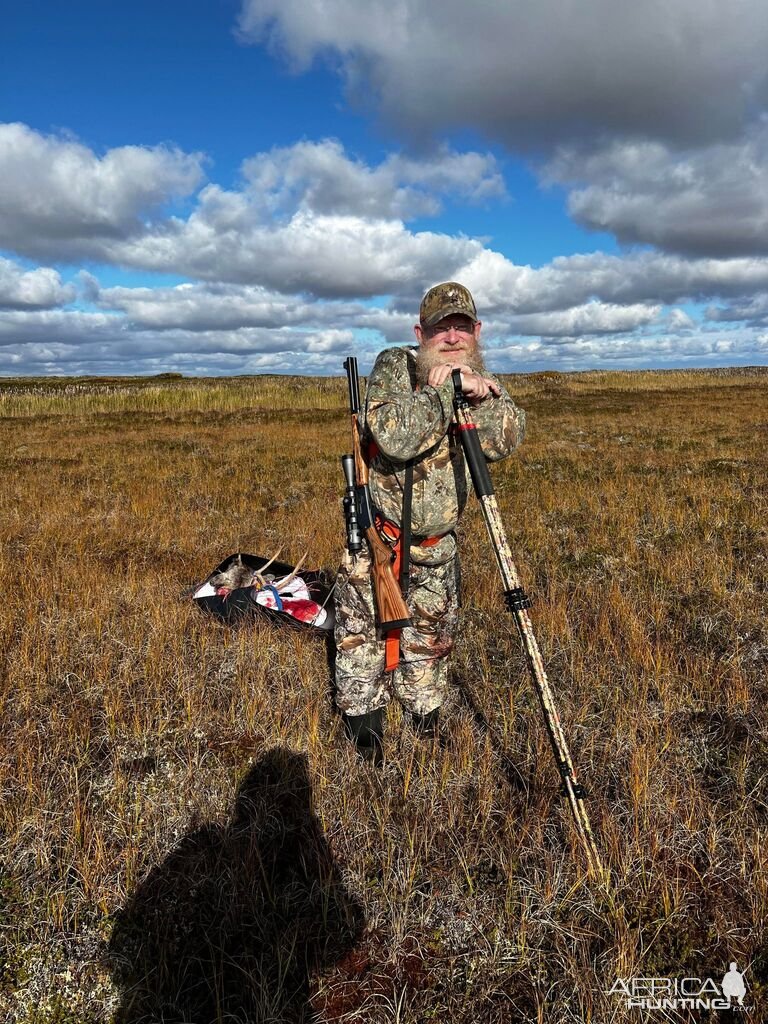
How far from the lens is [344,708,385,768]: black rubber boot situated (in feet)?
10.4

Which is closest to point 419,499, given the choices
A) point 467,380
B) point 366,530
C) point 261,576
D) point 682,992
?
point 366,530

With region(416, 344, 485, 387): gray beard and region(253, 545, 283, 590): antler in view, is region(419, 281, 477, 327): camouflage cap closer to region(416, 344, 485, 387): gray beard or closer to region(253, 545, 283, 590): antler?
region(416, 344, 485, 387): gray beard

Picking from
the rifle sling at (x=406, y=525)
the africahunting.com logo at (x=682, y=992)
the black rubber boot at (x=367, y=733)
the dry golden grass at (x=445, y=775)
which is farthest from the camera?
the black rubber boot at (x=367, y=733)

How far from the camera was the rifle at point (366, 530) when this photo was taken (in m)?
2.98

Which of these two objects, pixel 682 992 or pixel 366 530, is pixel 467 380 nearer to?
pixel 366 530

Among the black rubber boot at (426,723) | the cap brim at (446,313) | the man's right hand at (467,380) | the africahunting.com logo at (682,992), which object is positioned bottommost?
the africahunting.com logo at (682,992)

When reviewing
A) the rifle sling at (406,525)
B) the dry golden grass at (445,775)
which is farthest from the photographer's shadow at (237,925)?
the rifle sling at (406,525)

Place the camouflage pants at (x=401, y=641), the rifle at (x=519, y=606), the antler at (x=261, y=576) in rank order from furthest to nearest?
the antler at (x=261, y=576) → the camouflage pants at (x=401, y=641) → the rifle at (x=519, y=606)

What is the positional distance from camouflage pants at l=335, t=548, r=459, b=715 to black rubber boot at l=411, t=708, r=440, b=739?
0.10ft

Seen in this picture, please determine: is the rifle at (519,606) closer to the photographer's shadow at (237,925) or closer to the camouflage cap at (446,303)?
the camouflage cap at (446,303)

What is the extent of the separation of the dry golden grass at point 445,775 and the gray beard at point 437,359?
1.97 meters

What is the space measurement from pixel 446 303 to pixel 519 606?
1.58m

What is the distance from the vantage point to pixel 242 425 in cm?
2362

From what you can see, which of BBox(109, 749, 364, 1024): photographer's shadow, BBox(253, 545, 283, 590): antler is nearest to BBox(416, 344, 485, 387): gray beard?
BBox(109, 749, 364, 1024): photographer's shadow
